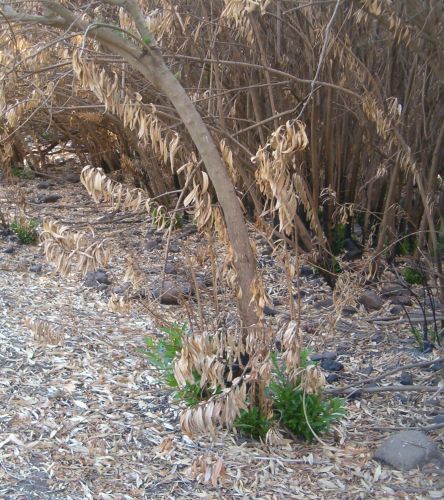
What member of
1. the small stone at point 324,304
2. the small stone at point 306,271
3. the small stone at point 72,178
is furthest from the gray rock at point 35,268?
the small stone at point 72,178

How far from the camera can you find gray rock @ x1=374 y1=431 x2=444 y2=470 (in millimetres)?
3783

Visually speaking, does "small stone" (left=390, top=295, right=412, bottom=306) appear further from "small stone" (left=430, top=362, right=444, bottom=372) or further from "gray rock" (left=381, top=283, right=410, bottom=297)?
"small stone" (left=430, top=362, right=444, bottom=372)

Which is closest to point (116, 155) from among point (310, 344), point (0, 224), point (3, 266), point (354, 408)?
point (0, 224)

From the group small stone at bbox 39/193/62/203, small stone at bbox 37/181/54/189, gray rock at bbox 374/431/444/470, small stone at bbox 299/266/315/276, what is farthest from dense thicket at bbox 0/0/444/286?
small stone at bbox 37/181/54/189

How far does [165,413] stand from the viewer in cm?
420

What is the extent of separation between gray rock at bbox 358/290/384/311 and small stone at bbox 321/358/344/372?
4.04 ft

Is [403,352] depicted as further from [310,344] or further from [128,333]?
[128,333]

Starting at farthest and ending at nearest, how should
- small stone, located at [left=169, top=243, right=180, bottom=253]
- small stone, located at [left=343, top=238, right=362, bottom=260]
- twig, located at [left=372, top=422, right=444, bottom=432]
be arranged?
1. small stone, located at [left=169, top=243, right=180, bottom=253]
2. small stone, located at [left=343, top=238, right=362, bottom=260]
3. twig, located at [left=372, top=422, right=444, bottom=432]

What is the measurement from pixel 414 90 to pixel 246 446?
3.61 m

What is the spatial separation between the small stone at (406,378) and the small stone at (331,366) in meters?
0.39

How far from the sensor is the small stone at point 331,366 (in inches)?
199

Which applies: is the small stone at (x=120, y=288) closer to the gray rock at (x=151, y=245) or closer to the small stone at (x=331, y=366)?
the gray rock at (x=151, y=245)

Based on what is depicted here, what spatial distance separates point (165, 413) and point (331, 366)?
1329 millimetres

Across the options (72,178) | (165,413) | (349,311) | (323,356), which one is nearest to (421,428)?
(323,356)
